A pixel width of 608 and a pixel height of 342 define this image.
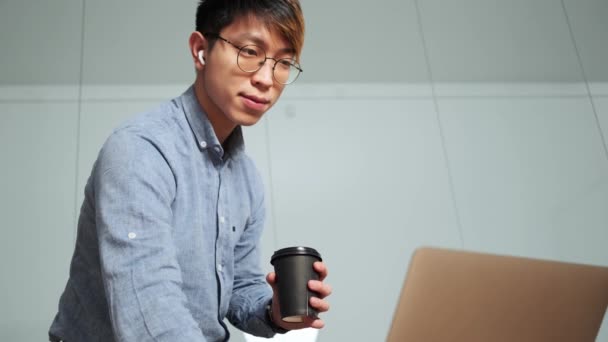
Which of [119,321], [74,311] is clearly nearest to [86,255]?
[74,311]

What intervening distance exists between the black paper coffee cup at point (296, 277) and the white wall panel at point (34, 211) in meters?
1.71

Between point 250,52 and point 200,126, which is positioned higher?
point 250,52

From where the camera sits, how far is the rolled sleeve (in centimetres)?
79

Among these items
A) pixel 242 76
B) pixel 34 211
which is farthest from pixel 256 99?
pixel 34 211

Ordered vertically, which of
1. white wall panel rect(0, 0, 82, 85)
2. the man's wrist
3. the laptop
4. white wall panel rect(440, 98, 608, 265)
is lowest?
the man's wrist

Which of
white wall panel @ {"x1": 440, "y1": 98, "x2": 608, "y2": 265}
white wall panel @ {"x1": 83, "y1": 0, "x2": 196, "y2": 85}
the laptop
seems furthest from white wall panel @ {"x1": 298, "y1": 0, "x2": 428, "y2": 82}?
the laptop

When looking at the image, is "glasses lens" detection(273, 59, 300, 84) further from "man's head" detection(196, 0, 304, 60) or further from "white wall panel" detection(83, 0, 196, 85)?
"white wall panel" detection(83, 0, 196, 85)

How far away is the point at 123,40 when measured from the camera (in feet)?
9.46

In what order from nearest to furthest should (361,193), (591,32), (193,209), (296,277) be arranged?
(296,277) < (193,209) < (361,193) < (591,32)

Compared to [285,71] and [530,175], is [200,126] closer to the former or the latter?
[285,71]

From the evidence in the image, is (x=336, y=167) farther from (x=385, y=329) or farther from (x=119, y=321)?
(x=119, y=321)

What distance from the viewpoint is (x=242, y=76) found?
1141 mm

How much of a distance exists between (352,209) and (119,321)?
194 cm

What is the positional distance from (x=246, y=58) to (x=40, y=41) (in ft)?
6.93
